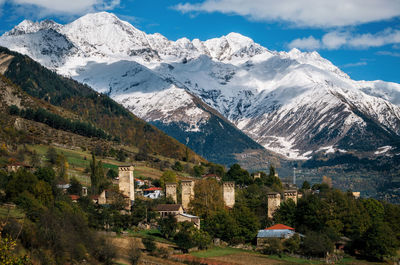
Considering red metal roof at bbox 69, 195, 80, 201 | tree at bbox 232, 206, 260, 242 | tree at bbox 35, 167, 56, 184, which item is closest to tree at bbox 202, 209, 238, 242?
tree at bbox 232, 206, 260, 242

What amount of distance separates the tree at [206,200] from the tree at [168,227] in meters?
9.86

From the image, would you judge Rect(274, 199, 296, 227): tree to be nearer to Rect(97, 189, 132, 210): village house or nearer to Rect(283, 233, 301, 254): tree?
Rect(283, 233, 301, 254): tree

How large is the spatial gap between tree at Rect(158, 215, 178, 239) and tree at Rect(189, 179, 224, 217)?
9864mm

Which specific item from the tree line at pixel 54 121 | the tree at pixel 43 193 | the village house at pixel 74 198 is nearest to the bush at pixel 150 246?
the tree at pixel 43 193

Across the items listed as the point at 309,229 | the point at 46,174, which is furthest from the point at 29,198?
the point at 309,229

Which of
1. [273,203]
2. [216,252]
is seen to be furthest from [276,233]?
[273,203]

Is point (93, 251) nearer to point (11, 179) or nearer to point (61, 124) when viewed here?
point (11, 179)

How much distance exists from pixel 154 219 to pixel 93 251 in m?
24.7

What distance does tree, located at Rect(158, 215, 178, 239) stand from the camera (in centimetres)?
7825

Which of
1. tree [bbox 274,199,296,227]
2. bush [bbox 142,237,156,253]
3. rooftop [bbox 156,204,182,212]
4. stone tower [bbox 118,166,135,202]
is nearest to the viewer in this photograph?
bush [bbox 142,237,156,253]

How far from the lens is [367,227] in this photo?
87188 mm

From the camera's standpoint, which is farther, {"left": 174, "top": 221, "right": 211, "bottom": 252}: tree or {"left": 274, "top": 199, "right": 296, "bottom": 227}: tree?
{"left": 274, "top": 199, "right": 296, "bottom": 227}: tree

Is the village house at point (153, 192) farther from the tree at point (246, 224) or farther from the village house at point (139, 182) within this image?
the tree at point (246, 224)

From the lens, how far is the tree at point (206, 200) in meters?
89.4
